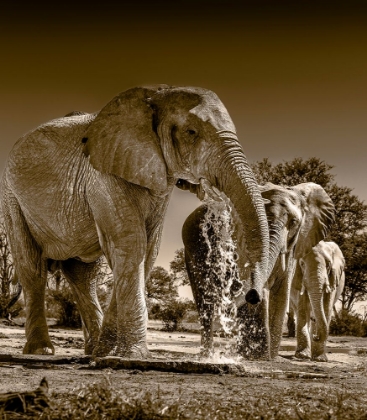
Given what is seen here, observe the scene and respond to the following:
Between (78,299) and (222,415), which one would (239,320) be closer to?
(78,299)

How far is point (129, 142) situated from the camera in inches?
281

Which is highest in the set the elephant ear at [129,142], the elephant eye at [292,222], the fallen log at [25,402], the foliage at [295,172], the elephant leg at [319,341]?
the foliage at [295,172]

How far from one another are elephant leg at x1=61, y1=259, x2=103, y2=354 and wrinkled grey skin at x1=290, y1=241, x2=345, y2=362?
4006mm

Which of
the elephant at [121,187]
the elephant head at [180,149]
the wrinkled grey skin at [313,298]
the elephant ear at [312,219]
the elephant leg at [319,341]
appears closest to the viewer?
the elephant head at [180,149]

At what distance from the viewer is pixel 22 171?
321 inches

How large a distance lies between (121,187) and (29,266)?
1798 millimetres

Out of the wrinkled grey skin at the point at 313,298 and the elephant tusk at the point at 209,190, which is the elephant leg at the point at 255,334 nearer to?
the elephant tusk at the point at 209,190

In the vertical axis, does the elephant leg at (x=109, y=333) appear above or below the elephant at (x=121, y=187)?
below

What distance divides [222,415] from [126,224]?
126 inches

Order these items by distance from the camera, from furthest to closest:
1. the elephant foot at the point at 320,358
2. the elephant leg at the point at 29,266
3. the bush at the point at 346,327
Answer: the bush at the point at 346,327 < the elephant foot at the point at 320,358 < the elephant leg at the point at 29,266

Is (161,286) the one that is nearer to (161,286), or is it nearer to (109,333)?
(161,286)

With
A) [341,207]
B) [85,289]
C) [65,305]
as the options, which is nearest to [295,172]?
[341,207]

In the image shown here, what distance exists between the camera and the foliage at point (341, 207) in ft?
92.4

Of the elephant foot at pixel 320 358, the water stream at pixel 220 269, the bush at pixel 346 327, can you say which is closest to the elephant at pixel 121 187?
the water stream at pixel 220 269
